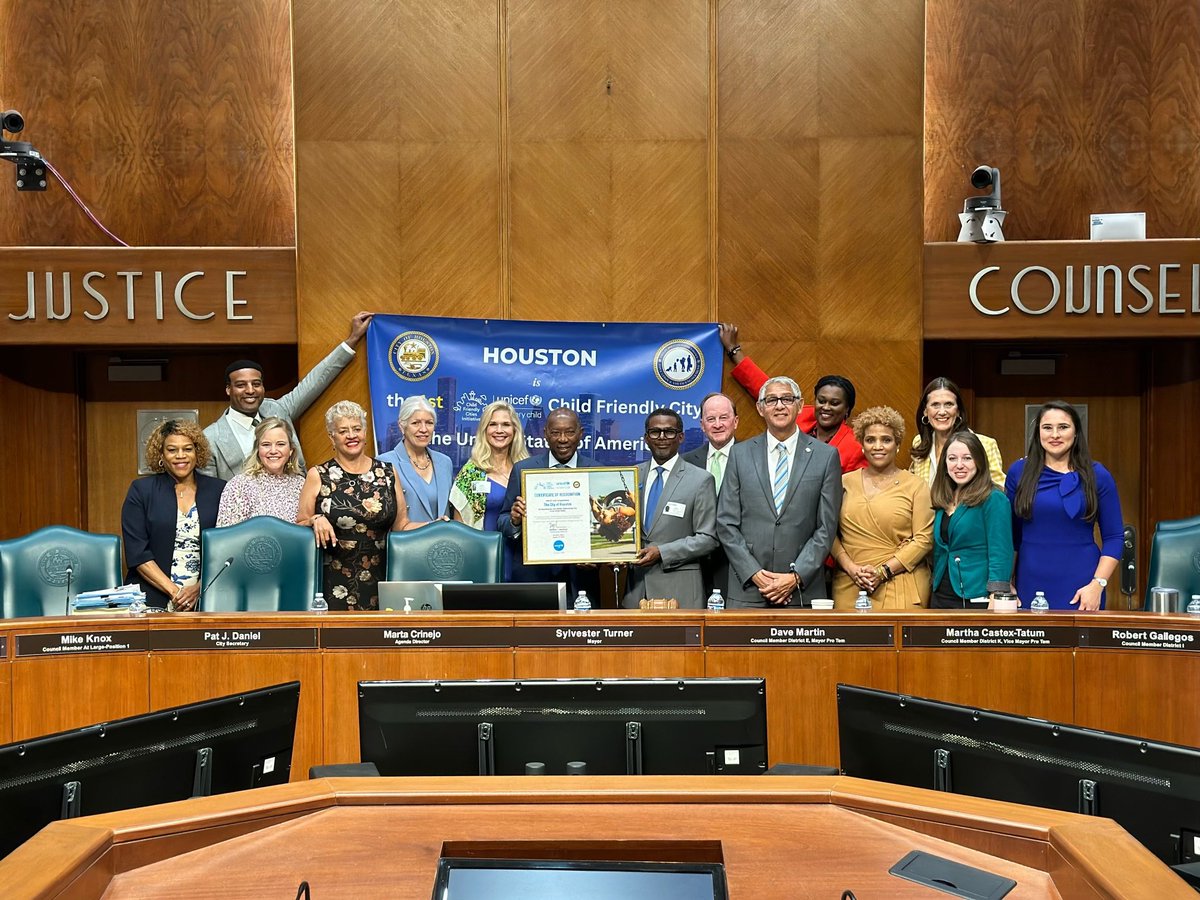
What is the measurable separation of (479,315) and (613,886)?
567 centimetres

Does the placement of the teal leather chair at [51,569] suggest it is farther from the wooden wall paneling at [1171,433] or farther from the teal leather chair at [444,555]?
the wooden wall paneling at [1171,433]

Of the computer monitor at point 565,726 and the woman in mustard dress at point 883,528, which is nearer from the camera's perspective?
the computer monitor at point 565,726

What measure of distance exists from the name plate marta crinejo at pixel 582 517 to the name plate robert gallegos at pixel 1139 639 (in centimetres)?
194

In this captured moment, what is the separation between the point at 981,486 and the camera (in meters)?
4.79

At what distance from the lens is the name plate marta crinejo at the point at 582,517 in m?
5.19

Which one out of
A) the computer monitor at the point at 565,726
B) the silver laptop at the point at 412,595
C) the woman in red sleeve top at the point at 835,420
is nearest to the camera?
the computer monitor at the point at 565,726

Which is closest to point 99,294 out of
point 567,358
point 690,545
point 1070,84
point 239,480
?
point 239,480

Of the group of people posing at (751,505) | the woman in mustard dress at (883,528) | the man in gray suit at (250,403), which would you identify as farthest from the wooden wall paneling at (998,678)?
the man in gray suit at (250,403)

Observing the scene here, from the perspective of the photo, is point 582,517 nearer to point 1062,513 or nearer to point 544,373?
point 544,373

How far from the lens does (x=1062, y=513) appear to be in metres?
4.87

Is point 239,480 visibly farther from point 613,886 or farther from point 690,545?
point 613,886

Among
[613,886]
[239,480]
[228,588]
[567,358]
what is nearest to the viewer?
[613,886]

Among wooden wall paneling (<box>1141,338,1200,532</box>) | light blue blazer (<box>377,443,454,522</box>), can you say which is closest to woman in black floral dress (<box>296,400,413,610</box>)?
light blue blazer (<box>377,443,454,522</box>)

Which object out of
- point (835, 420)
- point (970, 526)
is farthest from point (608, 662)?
point (835, 420)
